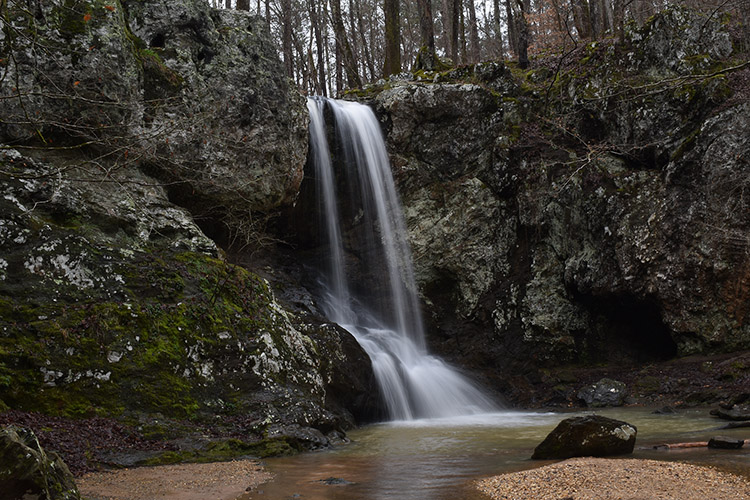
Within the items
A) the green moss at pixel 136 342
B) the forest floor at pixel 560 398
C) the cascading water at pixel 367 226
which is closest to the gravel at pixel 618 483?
the forest floor at pixel 560 398

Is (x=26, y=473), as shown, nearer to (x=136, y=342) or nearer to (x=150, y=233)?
(x=136, y=342)

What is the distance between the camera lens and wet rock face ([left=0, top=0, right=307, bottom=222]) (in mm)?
8344

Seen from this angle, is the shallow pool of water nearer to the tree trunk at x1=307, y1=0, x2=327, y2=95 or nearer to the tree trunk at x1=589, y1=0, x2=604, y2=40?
the tree trunk at x1=589, y1=0, x2=604, y2=40

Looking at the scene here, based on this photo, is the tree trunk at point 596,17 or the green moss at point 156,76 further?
the tree trunk at point 596,17

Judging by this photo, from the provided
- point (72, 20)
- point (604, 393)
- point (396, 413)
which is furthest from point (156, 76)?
point (604, 393)

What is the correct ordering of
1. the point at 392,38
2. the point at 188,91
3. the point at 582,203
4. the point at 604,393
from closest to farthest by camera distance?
the point at 188,91, the point at 604,393, the point at 582,203, the point at 392,38

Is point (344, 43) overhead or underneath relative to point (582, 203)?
overhead

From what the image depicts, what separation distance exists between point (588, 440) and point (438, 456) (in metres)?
1.70

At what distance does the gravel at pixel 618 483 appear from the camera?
3574 millimetres

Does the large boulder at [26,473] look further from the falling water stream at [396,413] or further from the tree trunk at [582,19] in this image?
the tree trunk at [582,19]

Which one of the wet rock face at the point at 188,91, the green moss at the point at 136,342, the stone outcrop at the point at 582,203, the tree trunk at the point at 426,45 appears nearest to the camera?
the green moss at the point at 136,342

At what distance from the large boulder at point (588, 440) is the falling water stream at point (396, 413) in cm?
20

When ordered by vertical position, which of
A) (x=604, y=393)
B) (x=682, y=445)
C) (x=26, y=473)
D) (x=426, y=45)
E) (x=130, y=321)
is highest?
(x=426, y=45)

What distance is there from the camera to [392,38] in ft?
54.8
